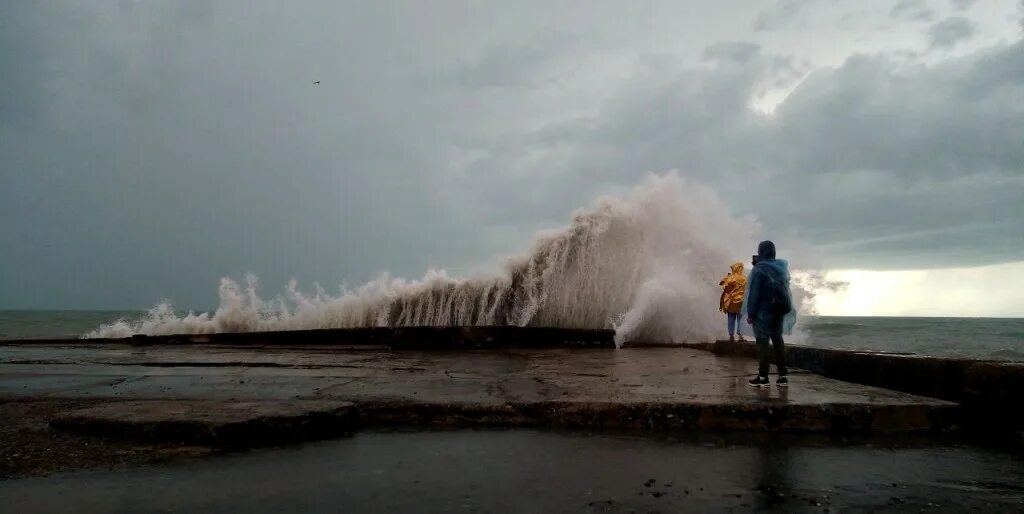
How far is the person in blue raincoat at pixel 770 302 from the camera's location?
5.33 m

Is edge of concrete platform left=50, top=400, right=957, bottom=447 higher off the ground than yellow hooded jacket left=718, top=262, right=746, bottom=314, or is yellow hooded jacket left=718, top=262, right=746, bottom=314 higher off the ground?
yellow hooded jacket left=718, top=262, right=746, bottom=314

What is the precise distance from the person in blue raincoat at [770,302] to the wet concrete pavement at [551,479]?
6.38 ft

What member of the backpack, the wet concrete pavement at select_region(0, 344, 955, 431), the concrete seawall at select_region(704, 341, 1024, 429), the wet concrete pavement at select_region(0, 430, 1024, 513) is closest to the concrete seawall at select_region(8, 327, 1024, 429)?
the concrete seawall at select_region(704, 341, 1024, 429)

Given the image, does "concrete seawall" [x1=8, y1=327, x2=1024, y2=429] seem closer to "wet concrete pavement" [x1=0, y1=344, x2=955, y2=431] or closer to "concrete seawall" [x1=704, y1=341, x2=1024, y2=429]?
"concrete seawall" [x1=704, y1=341, x2=1024, y2=429]

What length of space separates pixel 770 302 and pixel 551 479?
355cm

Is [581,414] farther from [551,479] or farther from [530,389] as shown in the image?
[551,479]

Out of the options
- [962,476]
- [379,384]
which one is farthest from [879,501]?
[379,384]

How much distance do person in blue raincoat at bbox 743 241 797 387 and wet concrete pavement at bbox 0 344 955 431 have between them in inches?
14.7

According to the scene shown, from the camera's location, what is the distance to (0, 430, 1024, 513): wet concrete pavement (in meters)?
2.34

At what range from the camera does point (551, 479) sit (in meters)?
2.63

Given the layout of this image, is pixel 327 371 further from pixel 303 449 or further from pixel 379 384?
pixel 303 449

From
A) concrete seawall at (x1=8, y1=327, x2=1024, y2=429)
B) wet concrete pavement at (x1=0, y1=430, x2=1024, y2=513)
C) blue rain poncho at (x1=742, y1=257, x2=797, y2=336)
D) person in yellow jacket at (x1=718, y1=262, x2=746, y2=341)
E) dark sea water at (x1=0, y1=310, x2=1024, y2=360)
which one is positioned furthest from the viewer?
dark sea water at (x1=0, y1=310, x2=1024, y2=360)

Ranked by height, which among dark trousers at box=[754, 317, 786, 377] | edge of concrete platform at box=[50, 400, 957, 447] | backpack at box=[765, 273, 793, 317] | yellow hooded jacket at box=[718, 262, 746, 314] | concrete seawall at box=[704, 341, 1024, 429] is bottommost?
edge of concrete platform at box=[50, 400, 957, 447]

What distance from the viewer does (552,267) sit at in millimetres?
14398
